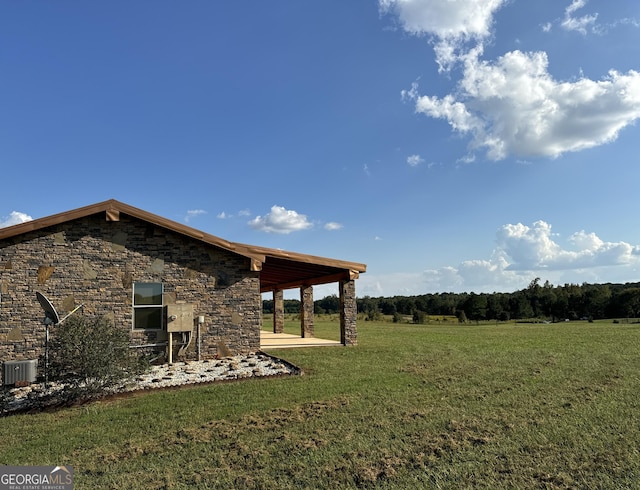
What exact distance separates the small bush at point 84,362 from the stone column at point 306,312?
1277 cm

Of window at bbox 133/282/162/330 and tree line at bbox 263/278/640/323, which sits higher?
window at bbox 133/282/162/330

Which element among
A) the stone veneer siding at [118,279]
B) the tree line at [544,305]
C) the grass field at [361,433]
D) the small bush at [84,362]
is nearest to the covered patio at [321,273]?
the stone veneer siding at [118,279]

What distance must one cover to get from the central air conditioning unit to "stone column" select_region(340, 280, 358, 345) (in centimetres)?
893

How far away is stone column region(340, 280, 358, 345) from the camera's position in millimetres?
14906

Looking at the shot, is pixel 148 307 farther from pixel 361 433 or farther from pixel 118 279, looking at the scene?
pixel 361 433

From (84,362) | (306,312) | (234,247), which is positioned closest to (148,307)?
(234,247)

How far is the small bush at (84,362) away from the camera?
24.4 ft

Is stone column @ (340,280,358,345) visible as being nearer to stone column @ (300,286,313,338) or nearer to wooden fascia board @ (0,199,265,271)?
wooden fascia board @ (0,199,265,271)

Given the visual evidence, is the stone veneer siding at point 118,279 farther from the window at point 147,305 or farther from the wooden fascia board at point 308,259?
the wooden fascia board at point 308,259

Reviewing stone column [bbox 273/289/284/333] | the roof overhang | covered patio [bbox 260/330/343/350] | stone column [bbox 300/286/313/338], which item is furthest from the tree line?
the roof overhang

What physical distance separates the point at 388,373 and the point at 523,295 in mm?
55890

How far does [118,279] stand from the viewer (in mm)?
11703

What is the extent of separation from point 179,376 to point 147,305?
295cm

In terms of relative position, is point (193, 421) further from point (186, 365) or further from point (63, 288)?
point (63, 288)
